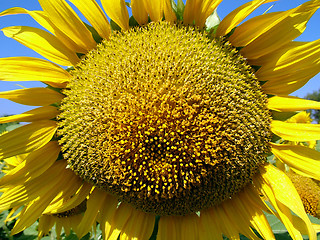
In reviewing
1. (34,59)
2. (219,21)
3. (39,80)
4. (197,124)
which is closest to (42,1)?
(34,59)

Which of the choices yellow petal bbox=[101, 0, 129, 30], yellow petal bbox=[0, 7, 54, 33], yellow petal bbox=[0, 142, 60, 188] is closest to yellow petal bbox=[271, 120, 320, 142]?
yellow petal bbox=[101, 0, 129, 30]

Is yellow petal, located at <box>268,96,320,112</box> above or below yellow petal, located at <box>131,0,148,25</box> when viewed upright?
below

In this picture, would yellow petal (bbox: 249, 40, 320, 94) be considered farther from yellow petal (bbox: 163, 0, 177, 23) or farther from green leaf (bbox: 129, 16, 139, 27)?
green leaf (bbox: 129, 16, 139, 27)

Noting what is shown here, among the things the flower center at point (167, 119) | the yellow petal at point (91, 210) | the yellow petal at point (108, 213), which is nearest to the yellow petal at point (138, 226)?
the yellow petal at point (108, 213)

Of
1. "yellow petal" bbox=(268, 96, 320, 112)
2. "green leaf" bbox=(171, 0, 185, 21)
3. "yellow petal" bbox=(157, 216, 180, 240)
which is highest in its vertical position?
"green leaf" bbox=(171, 0, 185, 21)

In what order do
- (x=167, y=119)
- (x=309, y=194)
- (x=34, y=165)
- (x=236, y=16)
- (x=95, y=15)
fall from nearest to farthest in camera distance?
(x=167, y=119) < (x=236, y=16) < (x=95, y=15) < (x=34, y=165) < (x=309, y=194)

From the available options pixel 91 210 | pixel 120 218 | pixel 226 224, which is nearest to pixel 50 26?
pixel 91 210

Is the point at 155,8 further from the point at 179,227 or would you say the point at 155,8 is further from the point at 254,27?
the point at 179,227
